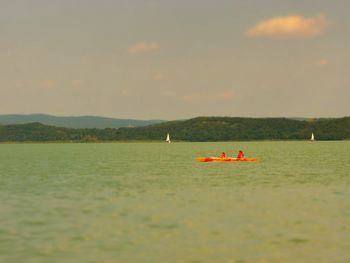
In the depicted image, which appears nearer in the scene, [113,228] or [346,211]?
[113,228]

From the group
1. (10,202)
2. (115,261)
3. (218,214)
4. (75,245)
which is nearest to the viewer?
(115,261)

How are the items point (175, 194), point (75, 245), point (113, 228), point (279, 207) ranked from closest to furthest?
point (75, 245), point (113, 228), point (279, 207), point (175, 194)

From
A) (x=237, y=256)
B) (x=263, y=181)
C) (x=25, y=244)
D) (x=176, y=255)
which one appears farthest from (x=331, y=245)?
(x=263, y=181)

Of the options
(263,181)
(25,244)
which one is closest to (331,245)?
(25,244)

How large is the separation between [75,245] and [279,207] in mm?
14818

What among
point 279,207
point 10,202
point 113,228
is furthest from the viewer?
point 10,202

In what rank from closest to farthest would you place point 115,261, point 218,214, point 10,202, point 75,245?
point 115,261
point 75,245
point 218,214
point 10,202

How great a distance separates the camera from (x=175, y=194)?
4225cm

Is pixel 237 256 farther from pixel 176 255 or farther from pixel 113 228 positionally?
pixel 113 228

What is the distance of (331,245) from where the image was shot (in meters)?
23.3

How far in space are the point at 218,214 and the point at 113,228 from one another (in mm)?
6692

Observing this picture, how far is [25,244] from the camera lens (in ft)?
77.5

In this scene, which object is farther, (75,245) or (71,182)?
(71,182)

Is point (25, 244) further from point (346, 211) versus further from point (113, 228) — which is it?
point (346, 211)
